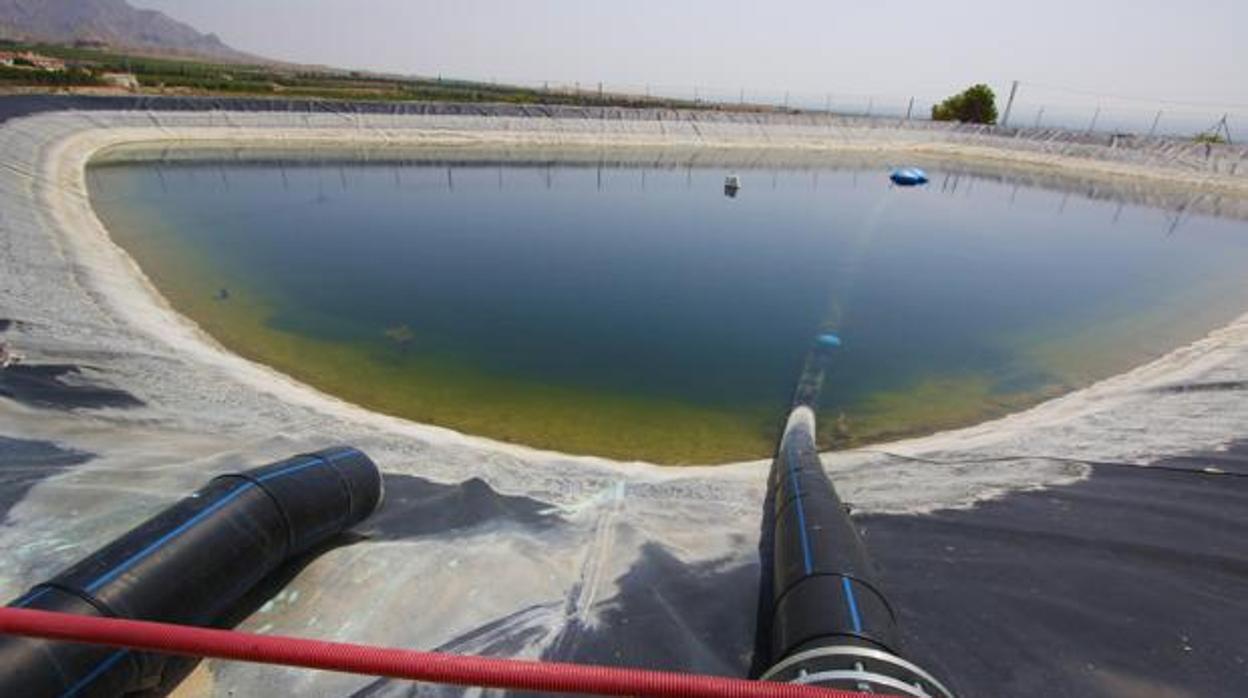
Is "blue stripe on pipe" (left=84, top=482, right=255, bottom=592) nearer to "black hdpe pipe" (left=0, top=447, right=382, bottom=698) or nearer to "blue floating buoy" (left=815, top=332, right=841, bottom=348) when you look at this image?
"black hdpe pipe" (left=0, top=447, right=382, bottom=698)

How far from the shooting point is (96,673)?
484 cm

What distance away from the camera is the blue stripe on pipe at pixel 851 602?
5074 millimetres

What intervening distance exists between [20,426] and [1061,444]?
1752cm

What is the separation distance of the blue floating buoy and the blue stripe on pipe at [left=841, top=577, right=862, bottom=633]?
15.6 m

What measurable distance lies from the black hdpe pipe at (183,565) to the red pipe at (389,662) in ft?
8.31

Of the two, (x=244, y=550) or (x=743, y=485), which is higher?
(x=244, y=550)

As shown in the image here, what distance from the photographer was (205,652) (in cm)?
276

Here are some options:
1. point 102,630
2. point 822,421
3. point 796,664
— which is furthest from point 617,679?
point 822,421

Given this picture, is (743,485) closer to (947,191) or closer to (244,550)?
(244,550)

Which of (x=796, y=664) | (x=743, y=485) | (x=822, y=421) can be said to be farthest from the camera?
(x=822, y=421)

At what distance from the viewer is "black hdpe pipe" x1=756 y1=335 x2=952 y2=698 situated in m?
4.55

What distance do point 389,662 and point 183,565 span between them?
4189mm

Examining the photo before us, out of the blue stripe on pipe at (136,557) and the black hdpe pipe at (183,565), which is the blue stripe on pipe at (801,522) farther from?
the blue stripe on pipe at (136,557)


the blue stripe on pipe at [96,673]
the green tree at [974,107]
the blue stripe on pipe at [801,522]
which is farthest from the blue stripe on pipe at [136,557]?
the green tree at [974,107]
